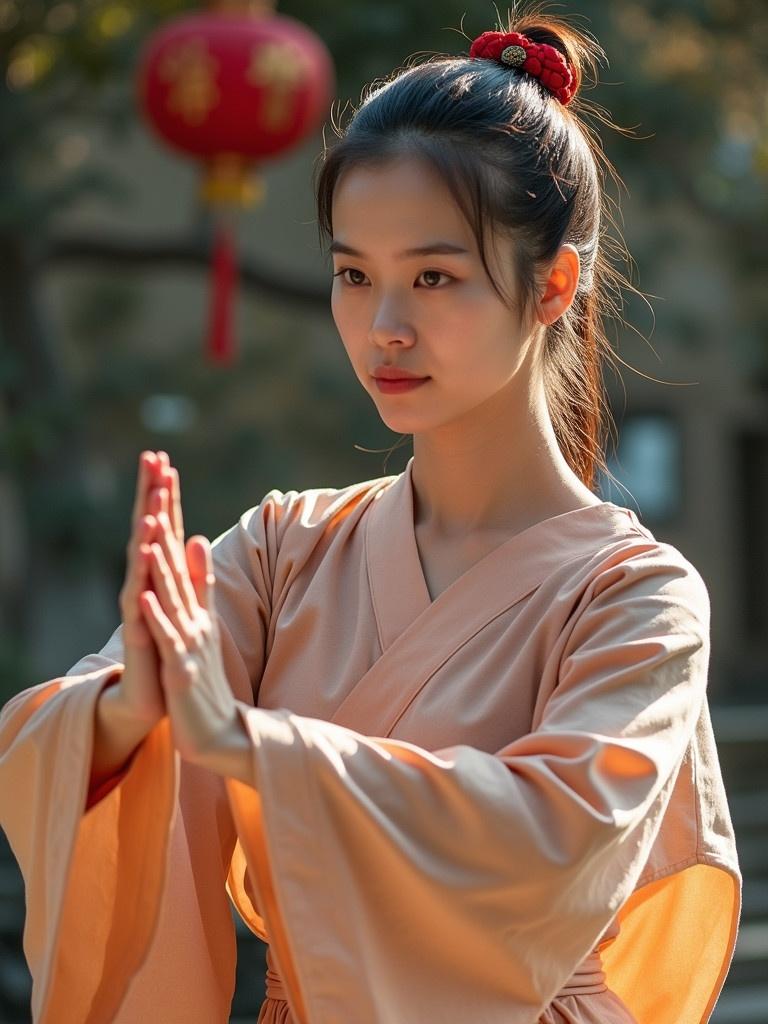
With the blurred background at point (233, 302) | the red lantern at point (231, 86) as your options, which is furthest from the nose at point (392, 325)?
the red lantern at point (231, 86)

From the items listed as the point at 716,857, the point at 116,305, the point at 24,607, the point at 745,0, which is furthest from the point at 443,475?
the point at 116,305

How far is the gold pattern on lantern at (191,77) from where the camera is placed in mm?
4633

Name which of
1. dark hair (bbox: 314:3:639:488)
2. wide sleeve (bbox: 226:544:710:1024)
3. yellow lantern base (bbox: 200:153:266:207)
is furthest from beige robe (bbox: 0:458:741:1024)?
yellow lantern base (bbox: 200:153:266:207)

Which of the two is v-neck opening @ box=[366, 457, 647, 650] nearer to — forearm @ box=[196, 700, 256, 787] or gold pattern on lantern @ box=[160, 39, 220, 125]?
forearm @ box=[196, 700, 256, 787]

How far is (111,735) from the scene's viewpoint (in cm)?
147

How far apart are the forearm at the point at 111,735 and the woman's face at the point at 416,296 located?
16.0 inches

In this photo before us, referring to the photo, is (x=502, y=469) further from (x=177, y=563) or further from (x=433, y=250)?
(x=177, y=563)

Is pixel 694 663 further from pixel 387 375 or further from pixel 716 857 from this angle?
pixel 387 375

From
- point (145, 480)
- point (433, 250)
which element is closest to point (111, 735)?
point (145, 480)

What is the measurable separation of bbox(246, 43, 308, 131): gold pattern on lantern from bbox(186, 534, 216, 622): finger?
350 cm

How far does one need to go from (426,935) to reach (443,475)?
21.7 inches

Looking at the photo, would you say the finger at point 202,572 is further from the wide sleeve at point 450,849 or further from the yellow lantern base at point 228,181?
the yellow lantern base at point 228,181

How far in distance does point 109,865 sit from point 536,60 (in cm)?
98

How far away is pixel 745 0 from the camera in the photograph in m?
6.76
